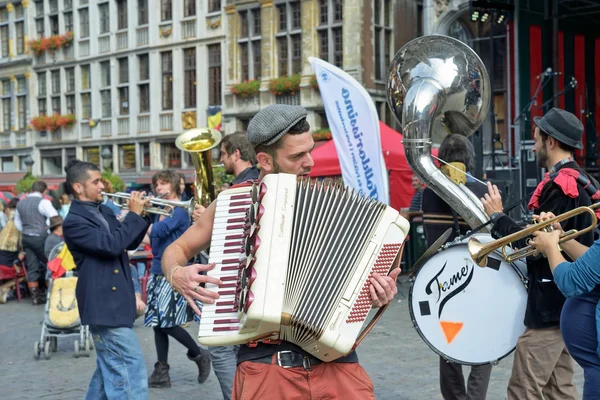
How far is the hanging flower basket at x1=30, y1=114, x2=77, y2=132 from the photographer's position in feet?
114

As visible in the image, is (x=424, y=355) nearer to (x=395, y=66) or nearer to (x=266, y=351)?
(x=395, y=66)

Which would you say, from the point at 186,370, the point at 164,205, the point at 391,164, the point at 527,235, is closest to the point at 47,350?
the point at 186,370

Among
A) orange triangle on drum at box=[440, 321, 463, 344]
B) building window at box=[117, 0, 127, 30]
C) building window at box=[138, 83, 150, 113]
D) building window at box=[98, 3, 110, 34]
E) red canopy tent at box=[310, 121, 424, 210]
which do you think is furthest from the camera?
building window at box=[98, 3, 110, 34]

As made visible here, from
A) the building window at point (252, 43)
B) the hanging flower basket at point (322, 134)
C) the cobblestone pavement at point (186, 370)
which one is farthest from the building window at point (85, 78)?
the cobblestone pavement at point (186, 370)

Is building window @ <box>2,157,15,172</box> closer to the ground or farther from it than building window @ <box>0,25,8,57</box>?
closer to the ground

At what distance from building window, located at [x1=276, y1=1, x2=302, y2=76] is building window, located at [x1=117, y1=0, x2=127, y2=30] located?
8.43 metres

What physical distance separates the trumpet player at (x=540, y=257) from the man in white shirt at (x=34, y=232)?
9.81m

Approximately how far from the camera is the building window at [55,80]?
35.7m

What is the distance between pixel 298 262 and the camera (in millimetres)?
3010

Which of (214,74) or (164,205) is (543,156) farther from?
(214,74)

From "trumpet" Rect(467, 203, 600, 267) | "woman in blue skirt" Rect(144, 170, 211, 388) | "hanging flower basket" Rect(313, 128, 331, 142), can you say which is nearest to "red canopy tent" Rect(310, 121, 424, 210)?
"woman in blue skirt" Rect(144, 170, 211, 388)

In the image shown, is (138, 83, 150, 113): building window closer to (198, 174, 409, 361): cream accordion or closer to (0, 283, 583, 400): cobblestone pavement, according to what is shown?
(0, 283, 583, 400): cobblestone pavement

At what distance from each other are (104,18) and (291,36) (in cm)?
1033

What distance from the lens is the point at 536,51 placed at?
67.1 feet
